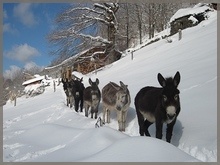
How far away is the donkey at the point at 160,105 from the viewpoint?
6.12 meters

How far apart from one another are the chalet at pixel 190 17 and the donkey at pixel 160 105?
59.7 feet

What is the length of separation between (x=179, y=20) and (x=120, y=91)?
1816 centimetres

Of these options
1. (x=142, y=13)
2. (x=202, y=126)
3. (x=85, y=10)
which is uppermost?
(x=142, y=13)

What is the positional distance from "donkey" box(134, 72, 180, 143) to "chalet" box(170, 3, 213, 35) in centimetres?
1821

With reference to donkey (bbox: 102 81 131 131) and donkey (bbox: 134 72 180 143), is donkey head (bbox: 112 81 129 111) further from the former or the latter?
donkey (bbox: 134 72 180 143)

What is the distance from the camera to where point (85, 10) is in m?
28.9

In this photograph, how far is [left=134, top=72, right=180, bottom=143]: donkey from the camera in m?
6.12

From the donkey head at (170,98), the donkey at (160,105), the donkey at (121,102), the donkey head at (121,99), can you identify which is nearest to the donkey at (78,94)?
the donkey at (121,102)

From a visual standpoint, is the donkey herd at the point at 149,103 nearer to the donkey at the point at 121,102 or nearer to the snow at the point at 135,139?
the donkey at the point at 121,102

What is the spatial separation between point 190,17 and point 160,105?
20036mm

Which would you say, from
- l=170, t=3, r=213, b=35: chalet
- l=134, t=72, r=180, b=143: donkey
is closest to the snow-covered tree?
l=170, t=3, r=213, b=35: chalet

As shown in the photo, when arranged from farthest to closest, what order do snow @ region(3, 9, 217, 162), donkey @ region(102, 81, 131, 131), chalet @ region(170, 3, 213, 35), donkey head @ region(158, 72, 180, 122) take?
chalet @ region(170, 3, 213, 35) → donkey @ region(102, 81, 131, 131) → donkey head @ region(158, 72, 180, 122) → snow @ region(3, 9, 217, 162)

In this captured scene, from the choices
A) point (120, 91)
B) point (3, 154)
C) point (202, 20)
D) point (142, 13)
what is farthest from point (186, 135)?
point (142, 13)

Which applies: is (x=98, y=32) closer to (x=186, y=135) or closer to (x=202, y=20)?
(x=202, y=20)
